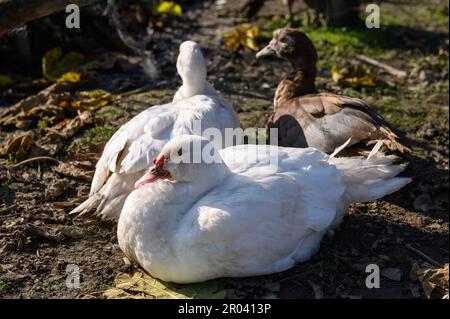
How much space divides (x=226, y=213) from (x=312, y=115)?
2.06m

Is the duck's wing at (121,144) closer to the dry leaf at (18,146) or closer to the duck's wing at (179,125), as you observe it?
the duck's wing at (179,125)

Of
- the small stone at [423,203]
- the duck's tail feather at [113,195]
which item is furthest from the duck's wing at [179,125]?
the small stone at [423,203]

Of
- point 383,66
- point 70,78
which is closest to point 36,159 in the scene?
point 70,78

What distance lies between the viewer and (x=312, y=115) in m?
6.25

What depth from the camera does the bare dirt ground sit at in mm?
4715

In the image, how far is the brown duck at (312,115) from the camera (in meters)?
5.76

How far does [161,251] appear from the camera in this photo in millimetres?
4500

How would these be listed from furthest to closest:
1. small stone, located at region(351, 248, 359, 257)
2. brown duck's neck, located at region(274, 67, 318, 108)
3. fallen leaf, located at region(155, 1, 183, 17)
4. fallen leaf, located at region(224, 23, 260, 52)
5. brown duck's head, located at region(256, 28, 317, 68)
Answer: fallen leaf, located at region(155, 1, 183, 17) → fallen leaf, located at region(224, 23, 260, 52) → brown duck's head, located at region(256, 28, 317, 68) → brown duck's neck, located at region(274, 67, 318, 108) → small stone, located at region(351, 248, 359, 257)

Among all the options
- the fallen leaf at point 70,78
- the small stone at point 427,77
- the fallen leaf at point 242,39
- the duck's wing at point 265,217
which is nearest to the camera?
the duck's wing at point 265,217

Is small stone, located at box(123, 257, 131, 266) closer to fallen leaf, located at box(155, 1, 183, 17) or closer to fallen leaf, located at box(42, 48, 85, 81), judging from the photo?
fallen leaf, located at box(42, 48, 85, 81)

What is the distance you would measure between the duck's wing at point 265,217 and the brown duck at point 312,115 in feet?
2.83

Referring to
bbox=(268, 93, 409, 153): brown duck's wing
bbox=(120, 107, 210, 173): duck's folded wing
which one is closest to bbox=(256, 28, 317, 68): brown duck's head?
bbox=(268, 93, 409, 153): brown duck's wing

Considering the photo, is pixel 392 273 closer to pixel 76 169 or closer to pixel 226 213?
pixel 226 213
